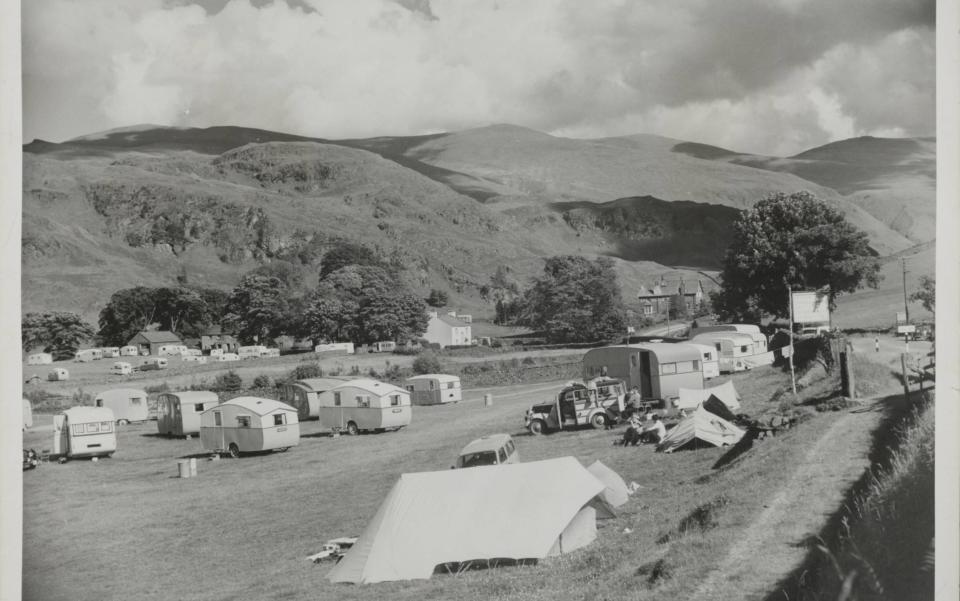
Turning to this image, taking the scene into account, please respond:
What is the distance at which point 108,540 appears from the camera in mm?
11859

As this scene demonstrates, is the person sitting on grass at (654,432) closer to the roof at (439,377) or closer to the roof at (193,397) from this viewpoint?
the roof at (439,377)

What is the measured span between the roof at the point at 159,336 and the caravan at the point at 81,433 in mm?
12339

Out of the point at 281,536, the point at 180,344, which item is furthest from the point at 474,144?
the point at 180,344

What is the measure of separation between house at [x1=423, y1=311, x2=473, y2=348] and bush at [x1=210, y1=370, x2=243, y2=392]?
37.7 ft

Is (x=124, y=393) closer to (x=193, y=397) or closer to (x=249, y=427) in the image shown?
(x=193, y=397)

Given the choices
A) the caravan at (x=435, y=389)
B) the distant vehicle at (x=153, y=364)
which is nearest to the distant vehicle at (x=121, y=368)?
the distant vehicle at (x=153, y=364)

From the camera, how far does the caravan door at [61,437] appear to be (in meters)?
19.7

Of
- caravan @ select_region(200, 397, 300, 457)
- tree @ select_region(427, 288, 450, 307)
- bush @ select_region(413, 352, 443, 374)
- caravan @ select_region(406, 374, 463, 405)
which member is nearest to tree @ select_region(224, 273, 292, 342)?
tree @ select_region(427, 288, 450, 307)

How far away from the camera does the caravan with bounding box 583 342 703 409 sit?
21.4 metres

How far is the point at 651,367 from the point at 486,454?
10.2 m

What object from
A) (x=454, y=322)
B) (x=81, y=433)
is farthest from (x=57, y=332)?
(x=454, y=322)

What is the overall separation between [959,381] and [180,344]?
3272 centimetres

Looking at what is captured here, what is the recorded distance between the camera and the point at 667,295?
3303 cm

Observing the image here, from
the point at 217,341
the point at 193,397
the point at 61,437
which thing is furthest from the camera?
the point at 217,341
